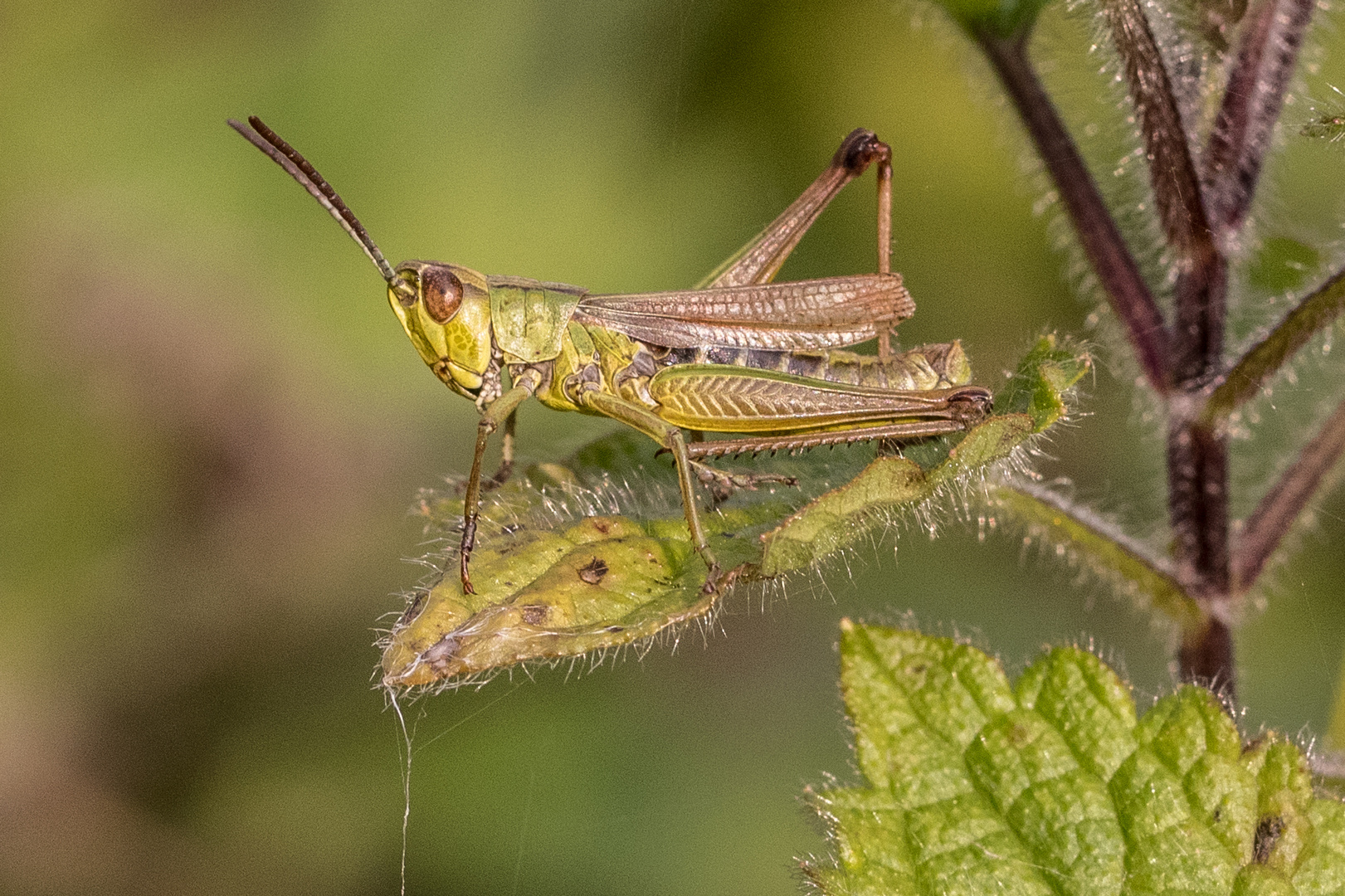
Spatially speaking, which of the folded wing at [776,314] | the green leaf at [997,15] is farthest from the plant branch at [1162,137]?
the folded wing at [776,314]

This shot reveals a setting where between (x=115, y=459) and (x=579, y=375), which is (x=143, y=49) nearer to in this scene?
(x=115, y=459)

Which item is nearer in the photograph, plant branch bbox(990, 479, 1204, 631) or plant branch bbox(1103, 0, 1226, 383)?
plant branch bbox(1103, 0, 1226, 383)

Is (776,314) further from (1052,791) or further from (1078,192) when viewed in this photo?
(1052,791)

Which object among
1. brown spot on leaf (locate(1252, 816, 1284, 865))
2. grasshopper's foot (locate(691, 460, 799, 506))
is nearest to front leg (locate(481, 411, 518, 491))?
grasshopper's foot (locate(691, 460, 799, 506))

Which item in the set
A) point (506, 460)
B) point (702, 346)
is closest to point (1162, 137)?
point (702, 346)

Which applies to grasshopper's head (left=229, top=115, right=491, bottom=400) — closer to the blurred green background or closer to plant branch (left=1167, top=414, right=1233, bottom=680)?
plant branch (left=1167, top=414, right=1233, bottom=680)

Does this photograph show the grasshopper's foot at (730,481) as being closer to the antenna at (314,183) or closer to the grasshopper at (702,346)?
the grasshopper at (702,346)

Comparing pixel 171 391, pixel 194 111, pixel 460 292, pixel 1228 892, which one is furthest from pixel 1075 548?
pixel 194 111
